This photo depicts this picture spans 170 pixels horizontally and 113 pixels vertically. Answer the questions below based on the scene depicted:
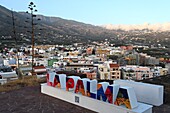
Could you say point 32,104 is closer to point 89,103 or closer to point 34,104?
point 34,104

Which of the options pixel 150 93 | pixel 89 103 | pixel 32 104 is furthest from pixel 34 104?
pixel 150 93

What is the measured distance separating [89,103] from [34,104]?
1948mm

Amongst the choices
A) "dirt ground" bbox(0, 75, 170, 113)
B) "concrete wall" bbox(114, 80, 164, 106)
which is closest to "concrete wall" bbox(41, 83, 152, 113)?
"dirt ground" bbox(0, 75, 170, 113)

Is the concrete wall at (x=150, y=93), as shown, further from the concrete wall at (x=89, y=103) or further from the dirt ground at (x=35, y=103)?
the concrete wall at (x=89, y=103)

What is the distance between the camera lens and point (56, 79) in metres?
8.24

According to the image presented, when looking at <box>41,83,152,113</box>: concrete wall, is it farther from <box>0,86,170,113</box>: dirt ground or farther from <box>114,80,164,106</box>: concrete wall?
<box>114,80,164,106</box>: concrete wall

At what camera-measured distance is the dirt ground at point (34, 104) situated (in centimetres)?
667

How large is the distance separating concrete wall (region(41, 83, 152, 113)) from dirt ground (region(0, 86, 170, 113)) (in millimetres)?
184

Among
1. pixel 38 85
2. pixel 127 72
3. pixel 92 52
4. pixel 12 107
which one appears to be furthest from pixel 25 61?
Answer: pixel 12 107

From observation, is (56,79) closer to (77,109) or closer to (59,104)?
(59,104)

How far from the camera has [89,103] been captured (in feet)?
22.5

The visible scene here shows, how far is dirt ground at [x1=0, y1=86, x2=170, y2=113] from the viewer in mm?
6669

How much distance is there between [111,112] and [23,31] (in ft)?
297

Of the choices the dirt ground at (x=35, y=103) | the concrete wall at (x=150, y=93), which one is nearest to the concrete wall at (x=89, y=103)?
the dirt ground at (x=35, y=103)
